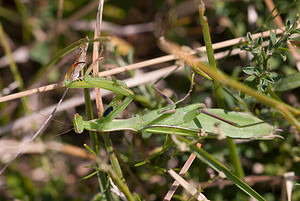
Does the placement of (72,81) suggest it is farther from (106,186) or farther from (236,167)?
(236,167)

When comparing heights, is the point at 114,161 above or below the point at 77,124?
below

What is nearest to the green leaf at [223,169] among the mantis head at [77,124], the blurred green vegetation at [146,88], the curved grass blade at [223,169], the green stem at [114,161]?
the curved grass blade at [223,169]

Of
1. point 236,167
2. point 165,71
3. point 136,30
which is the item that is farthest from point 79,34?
point 236,167

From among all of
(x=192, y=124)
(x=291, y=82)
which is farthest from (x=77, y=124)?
(x=291, y=82)

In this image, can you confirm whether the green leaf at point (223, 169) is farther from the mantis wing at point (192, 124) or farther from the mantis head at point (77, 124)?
the mantis head at point (77, 124)

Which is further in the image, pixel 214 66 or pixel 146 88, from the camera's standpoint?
pixel 146 88

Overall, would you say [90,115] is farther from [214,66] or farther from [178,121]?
[214,66]

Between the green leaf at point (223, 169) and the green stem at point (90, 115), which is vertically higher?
the green stem at point (90, 115)

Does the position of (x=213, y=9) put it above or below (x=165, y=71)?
above
